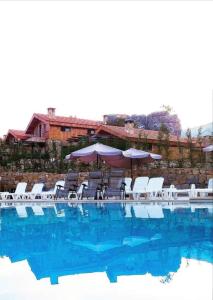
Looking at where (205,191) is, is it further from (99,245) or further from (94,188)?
(99,245)

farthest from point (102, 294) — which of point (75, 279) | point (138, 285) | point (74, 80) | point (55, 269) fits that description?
point (74, 80)

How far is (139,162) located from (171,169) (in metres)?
Answer: 1.77

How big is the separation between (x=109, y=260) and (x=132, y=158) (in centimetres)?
1210

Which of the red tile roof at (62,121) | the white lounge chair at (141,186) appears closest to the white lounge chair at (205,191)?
the white lounge chair at (141,186)

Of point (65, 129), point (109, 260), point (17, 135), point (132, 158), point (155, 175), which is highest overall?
point (65, 129)

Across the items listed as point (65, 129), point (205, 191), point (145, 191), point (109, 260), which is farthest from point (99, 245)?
point (65, 129)

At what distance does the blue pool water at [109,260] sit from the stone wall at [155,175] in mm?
8551

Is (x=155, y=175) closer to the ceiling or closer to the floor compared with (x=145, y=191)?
closer to the ceiling

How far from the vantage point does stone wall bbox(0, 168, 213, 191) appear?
56.6ft

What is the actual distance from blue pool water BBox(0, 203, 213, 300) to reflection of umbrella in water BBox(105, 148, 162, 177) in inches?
298

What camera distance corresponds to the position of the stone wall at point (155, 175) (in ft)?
56.6

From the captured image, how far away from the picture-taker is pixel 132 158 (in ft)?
56.4

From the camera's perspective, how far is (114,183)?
14.9m

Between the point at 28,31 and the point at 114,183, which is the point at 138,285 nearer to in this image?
the point at 114,183
